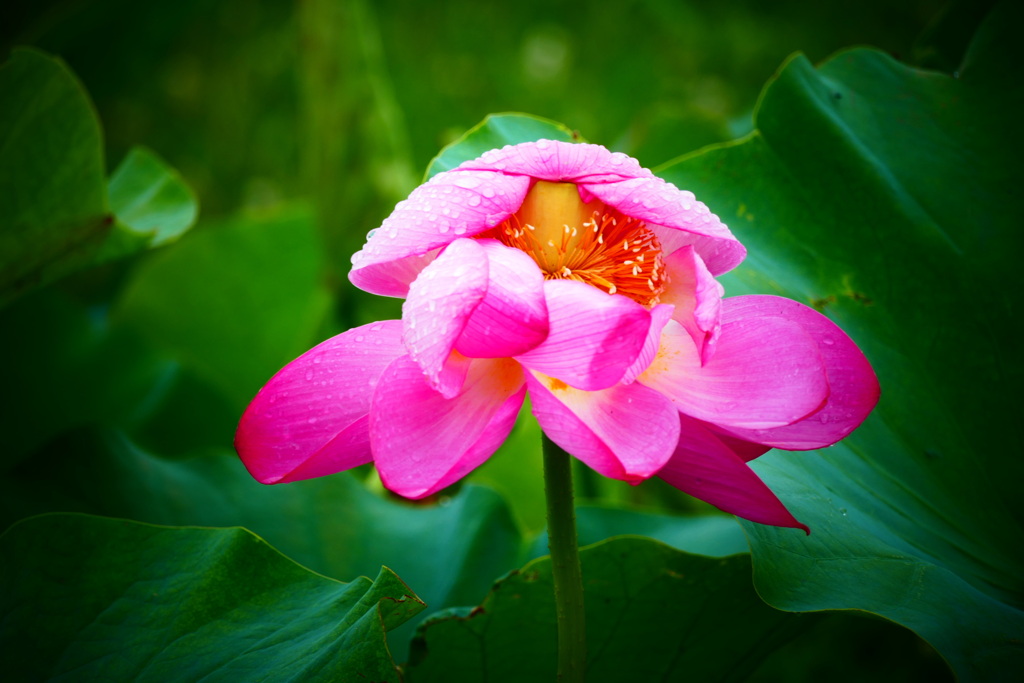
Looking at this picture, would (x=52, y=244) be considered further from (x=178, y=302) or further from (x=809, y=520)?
(x=809, y=520)

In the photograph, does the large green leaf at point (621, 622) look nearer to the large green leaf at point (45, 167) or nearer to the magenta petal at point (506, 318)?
the magenta petal at point (506, 318)

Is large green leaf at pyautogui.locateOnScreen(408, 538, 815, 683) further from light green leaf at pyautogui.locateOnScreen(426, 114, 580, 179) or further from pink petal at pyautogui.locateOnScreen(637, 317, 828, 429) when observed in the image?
light green leaf at pyautogui.locateOnScreen(426, 114, 580, 179)

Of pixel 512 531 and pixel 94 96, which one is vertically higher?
pixel 94 96

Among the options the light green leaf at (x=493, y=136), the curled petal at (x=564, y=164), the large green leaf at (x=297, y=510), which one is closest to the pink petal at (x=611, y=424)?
the curled petal at (x=564, y=164)

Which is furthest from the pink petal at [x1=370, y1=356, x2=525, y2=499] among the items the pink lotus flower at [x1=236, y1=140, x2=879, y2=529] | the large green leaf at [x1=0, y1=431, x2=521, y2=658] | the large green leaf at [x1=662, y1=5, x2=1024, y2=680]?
the large green leaf at [x1=0, y1=431, x2=521, y2=658]

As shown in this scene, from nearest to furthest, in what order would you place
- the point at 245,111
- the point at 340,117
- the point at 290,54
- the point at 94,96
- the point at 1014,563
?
the point at 1014,563
the point at 340,117
the point at 94,96
the point at 245,111
the point at 290,54

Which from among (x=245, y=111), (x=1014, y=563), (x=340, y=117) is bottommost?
(x=245, y=111)

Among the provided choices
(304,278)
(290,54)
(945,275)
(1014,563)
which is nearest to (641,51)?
(290,54)
